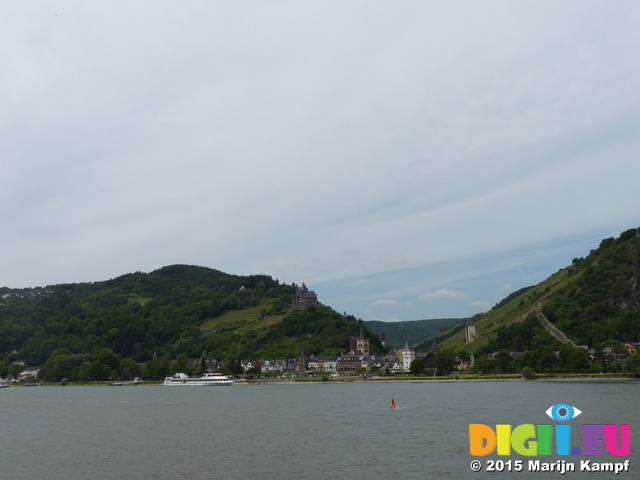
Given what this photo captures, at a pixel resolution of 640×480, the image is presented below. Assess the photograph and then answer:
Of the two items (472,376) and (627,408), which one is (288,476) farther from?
(472,376)

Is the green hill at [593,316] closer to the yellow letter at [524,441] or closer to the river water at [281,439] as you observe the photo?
the river water at [281,439]

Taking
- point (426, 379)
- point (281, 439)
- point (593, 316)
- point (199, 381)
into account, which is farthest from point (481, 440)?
point (593, 316)

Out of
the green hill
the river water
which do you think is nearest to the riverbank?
the green hill

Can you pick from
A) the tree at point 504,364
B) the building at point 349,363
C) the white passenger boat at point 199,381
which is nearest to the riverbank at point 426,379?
the white passenger boat at point 199,381

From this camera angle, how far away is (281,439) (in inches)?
1895

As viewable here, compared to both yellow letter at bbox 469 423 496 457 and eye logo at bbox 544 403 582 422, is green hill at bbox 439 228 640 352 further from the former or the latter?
yellow letter at bbox 469 423 496 457

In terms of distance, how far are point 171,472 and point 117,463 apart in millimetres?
5839

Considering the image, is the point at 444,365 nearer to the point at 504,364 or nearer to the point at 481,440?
the point at 504,364

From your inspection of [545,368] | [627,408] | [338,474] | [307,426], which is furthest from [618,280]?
[338,474]

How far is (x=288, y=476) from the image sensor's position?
109 ft

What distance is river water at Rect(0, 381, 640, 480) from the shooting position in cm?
3516

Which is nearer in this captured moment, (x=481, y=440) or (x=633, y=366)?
(x=481, y=440)

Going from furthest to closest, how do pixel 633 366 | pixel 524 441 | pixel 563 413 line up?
pixel 633 366
pixel 563 413
pixel 524 441

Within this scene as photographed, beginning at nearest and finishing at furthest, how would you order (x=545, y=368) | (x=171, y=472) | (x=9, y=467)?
(x=171, y=472) → (x=9, y=467) → (x=545, y=368)
